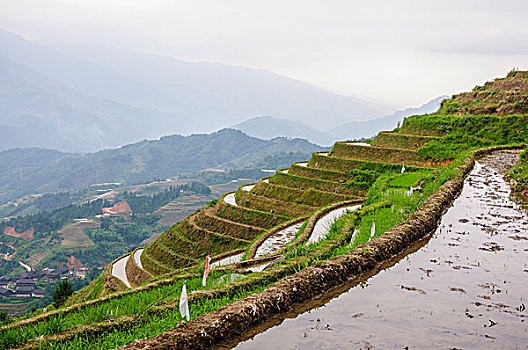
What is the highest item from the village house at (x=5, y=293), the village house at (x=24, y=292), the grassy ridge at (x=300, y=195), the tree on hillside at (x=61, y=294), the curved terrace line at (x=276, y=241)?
the grassy ridge at (x=300, y=195)

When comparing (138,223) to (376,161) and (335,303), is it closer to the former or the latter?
(376,161)

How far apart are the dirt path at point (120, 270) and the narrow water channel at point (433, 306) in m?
25.7

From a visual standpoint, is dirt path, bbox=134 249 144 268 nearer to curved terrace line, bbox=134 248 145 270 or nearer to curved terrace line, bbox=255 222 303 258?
curved terrace line, bbox=134 248 145 270

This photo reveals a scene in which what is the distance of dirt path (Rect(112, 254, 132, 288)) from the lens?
1187 inches

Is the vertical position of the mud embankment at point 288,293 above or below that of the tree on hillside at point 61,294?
above

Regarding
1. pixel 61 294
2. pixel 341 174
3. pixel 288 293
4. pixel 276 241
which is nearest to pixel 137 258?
pixel 61 294

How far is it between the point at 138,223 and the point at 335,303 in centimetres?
11265

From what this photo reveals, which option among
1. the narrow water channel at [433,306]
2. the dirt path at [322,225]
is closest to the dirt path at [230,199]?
the dirt path at [322,225]

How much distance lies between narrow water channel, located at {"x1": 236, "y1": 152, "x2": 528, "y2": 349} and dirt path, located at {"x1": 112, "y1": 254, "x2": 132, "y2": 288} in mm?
25703

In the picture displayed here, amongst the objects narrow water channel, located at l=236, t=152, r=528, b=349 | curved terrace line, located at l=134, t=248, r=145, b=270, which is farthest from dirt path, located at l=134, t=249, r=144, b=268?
narrow water channel, located at l=236, t=152, r=528, b=349

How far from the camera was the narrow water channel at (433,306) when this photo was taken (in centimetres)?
429

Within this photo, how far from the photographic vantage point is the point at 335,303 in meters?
5.34

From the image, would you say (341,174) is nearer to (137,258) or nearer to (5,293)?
(137,258)

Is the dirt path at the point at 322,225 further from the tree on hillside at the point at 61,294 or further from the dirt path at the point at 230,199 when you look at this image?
the tree on hillside at the point at 61,294
